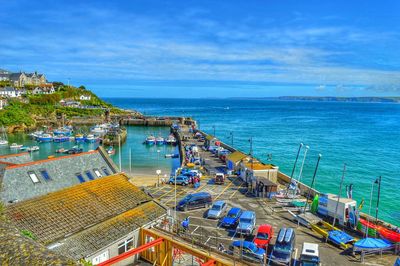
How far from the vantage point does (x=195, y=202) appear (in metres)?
28.3

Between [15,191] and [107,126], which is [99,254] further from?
[107,126]

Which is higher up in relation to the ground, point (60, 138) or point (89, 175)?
point (89, 175)

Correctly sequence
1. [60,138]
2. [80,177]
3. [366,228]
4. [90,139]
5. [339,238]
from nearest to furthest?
[339,238]
[80,177]
[366,228]
[90,139]
[60,138]

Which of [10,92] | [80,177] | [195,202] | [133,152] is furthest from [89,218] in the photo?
[10,92]

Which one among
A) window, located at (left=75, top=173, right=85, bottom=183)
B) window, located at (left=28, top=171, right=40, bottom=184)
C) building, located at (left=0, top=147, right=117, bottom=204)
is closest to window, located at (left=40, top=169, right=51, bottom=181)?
building, located at (left=0, top=147, right=117, bottom=204)

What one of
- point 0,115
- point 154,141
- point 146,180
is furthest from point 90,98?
point 146,180

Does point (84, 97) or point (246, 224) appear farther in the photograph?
point (84, 97)

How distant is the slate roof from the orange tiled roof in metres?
8.87

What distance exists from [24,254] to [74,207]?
40.6 ft

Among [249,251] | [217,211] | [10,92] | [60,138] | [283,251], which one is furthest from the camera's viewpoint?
Result: [10,92]

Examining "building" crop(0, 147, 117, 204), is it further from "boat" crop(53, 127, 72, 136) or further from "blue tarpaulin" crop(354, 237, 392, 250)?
"boat" crop(53, 127, 72, 136)

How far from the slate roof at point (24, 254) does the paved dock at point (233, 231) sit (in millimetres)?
13473

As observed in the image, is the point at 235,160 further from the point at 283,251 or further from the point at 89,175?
the point at 283,251

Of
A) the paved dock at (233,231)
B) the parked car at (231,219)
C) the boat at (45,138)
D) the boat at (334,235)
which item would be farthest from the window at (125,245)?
the boat at (45,138)
